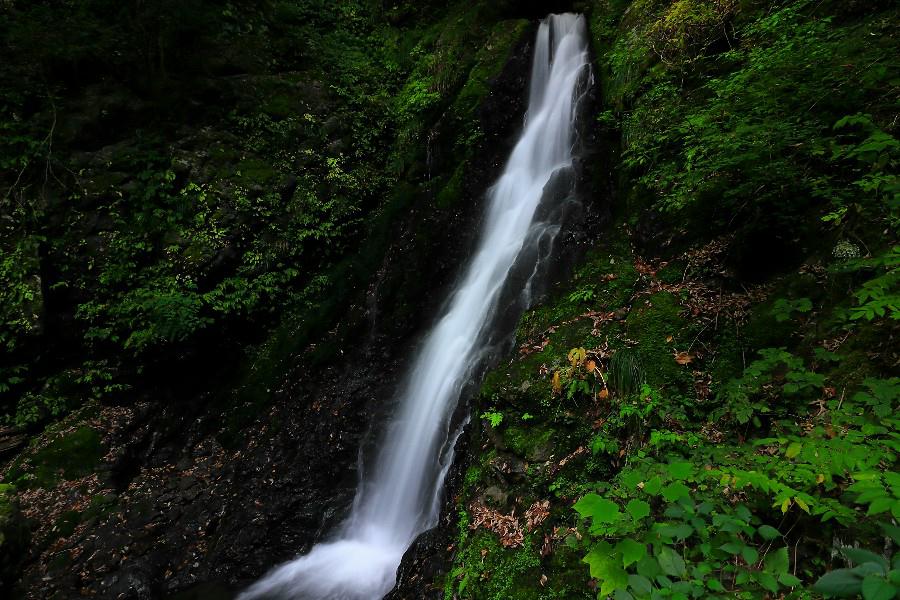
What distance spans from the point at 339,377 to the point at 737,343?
6085 mm

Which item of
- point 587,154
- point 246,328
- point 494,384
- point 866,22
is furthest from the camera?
point 246,328

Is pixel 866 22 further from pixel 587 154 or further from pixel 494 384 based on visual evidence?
pixel 494 384

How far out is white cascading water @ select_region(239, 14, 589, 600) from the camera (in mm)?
5617

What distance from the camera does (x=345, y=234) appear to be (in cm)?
927

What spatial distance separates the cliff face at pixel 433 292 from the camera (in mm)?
2590

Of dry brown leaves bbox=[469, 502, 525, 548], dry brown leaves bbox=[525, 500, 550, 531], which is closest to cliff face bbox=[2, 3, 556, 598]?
dry brown leaves bbox=[469, 502, 525, 548]

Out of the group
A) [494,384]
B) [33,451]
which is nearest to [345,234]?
[494,384]

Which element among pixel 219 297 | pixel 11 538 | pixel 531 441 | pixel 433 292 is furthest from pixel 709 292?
pixel 11 538

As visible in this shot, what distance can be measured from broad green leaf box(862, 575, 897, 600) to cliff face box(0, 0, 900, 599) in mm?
486

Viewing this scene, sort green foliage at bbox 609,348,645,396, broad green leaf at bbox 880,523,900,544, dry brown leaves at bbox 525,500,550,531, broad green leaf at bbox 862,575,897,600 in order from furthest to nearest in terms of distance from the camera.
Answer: green foliage at bbox 609,348,645,396 < dry brown leaves at bbox 525,500,550,531 < broad green leaf at bbox 880,523,900,544 < broad green leaf at bbox 862,575,897,600

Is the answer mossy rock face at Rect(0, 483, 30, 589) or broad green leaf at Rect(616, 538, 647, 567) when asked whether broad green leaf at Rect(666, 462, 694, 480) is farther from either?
mossy rock face at Rect(0, 483, 30, 589)

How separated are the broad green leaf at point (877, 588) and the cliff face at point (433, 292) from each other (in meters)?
0.49

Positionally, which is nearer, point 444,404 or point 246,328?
point 444,404

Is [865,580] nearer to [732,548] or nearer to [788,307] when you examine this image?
[732,548]
